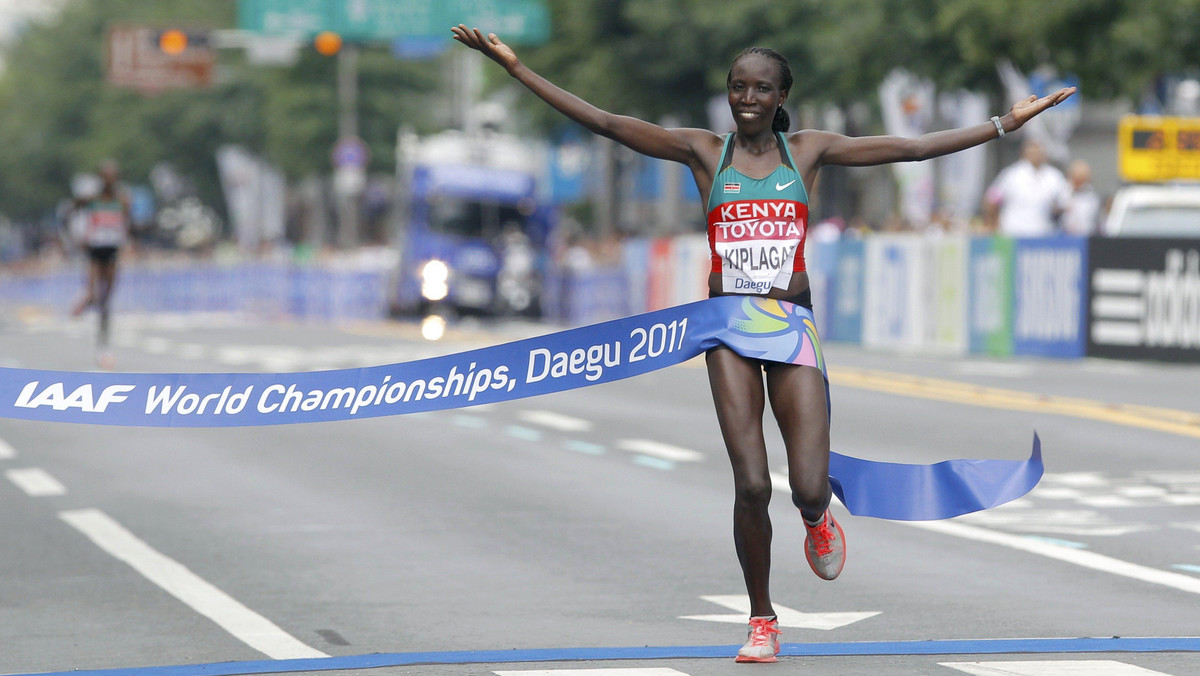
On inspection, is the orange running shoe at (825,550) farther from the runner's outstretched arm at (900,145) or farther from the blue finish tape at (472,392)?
the runner's outstretched arm at (900,145)

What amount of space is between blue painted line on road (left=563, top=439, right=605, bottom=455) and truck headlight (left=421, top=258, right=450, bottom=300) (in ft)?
75.4

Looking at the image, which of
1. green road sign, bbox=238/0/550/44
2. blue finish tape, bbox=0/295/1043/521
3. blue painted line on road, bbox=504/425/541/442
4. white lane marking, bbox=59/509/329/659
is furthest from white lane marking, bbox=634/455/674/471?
green road sign, bbox=238/0/550/44

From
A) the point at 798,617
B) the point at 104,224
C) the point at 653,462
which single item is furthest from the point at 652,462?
the point at 104,224

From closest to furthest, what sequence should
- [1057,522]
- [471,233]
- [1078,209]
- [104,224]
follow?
1. [1057,522]
2. [104,224]
3. [1078,209]
4. [471,233]

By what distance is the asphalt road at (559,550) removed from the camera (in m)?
7.02

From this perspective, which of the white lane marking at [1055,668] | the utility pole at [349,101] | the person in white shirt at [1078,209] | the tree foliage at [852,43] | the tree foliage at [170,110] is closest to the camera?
the white lane marking at [1055,668]

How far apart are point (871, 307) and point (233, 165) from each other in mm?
45746

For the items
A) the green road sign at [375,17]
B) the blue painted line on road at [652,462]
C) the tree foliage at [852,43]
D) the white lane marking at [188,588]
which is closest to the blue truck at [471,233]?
the green road sign at [375,17]

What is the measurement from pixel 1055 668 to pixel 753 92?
6.14ft

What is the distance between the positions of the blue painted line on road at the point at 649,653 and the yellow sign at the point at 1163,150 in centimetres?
1797

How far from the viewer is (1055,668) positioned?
6457 mm

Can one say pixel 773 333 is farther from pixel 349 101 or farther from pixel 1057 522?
pixel 349 101

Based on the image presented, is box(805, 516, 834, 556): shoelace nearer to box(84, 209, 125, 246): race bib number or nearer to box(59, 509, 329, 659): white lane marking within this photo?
box(59, 509, 329, 659): white lane marking

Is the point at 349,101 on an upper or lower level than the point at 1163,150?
upper
